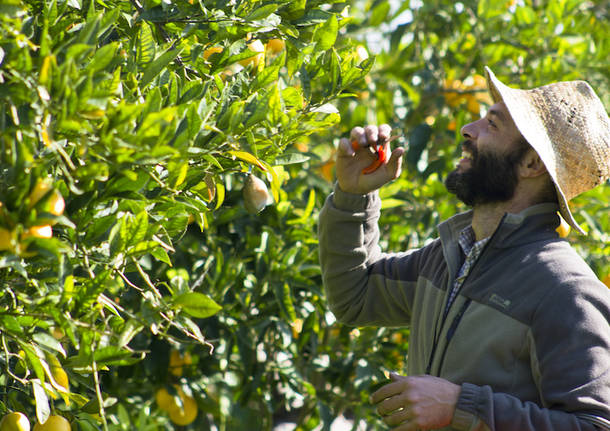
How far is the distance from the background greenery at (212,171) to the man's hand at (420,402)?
0.36 meters

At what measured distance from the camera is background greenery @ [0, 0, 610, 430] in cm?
90

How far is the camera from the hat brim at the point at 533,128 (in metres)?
1.52

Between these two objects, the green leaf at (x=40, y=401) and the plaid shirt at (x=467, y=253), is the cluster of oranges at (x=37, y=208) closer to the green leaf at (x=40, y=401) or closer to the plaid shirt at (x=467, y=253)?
the green leaf at (x=40, y=401)

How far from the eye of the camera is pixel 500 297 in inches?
55.3

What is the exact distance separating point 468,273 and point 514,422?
342mm

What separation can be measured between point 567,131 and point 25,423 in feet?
3.91

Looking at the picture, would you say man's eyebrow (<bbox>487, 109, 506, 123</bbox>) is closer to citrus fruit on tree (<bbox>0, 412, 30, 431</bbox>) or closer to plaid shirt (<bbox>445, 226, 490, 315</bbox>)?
plaid shirt (<bbox>445, 226, 490, 315</bbox>)

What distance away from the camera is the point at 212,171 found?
1198mm

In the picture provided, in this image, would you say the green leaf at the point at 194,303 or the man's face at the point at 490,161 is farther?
the man's face at the point at 490,161

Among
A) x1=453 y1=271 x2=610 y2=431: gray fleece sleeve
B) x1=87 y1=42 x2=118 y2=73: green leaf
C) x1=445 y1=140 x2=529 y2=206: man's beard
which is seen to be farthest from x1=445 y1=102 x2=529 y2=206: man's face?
x1=87 y1=42 x2=118 y2=73: green leaf

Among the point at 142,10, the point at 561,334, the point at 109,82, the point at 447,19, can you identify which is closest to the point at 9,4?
the point at 109,82

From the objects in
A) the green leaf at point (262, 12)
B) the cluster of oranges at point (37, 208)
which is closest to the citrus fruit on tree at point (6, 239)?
the cluster of oranges at point (37, 208)

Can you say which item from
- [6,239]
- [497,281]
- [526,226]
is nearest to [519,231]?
[526,226]

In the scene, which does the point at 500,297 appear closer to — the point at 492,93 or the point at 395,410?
the point at 395,410
